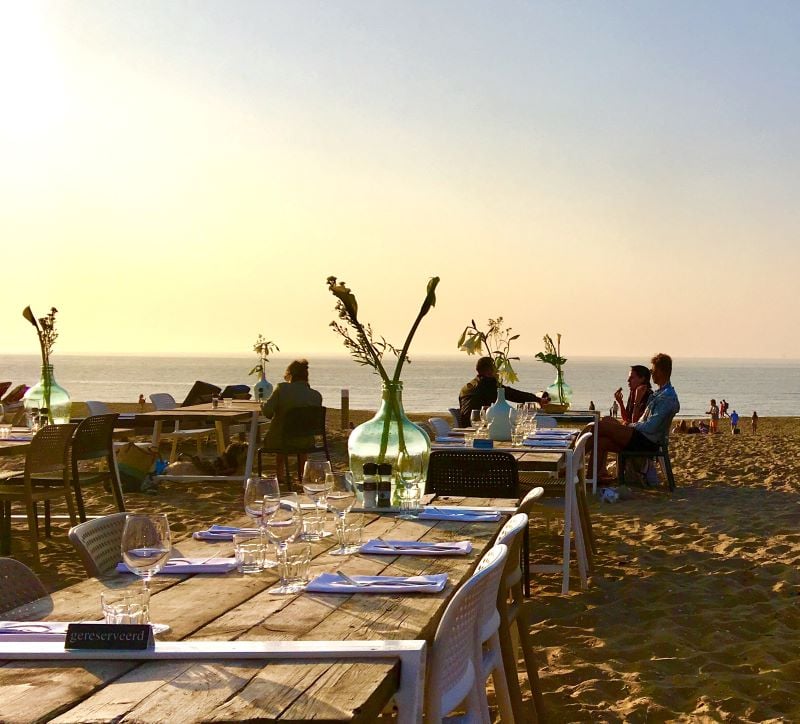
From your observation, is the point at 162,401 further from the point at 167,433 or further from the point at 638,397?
the point at 638,397

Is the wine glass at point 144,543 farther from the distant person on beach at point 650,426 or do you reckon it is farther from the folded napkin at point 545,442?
the distant person on beach at point 650,426

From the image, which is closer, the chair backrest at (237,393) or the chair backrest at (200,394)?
the chair backrest at (200,394)

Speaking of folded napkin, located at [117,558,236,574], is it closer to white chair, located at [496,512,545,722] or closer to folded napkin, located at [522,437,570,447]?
white chair, located at [496,512,545,722]

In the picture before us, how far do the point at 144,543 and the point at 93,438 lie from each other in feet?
16.1

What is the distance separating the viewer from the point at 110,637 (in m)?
1.75

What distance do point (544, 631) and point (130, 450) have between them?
586 cm

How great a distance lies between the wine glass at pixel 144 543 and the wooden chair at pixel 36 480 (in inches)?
162

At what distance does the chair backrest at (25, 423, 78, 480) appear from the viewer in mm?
6031

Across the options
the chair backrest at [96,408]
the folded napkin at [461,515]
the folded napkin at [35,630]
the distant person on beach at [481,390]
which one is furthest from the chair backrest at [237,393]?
the folded napkin at [35,630]

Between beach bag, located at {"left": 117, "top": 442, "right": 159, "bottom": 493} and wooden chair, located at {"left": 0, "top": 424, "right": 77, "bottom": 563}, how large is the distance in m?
2.55

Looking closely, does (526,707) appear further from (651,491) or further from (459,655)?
(651,491)

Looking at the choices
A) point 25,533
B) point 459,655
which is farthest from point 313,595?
point 25,533

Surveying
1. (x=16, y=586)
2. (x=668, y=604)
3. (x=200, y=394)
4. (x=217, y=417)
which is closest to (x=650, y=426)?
(x=217, y=417)

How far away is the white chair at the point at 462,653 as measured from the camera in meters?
1.89
